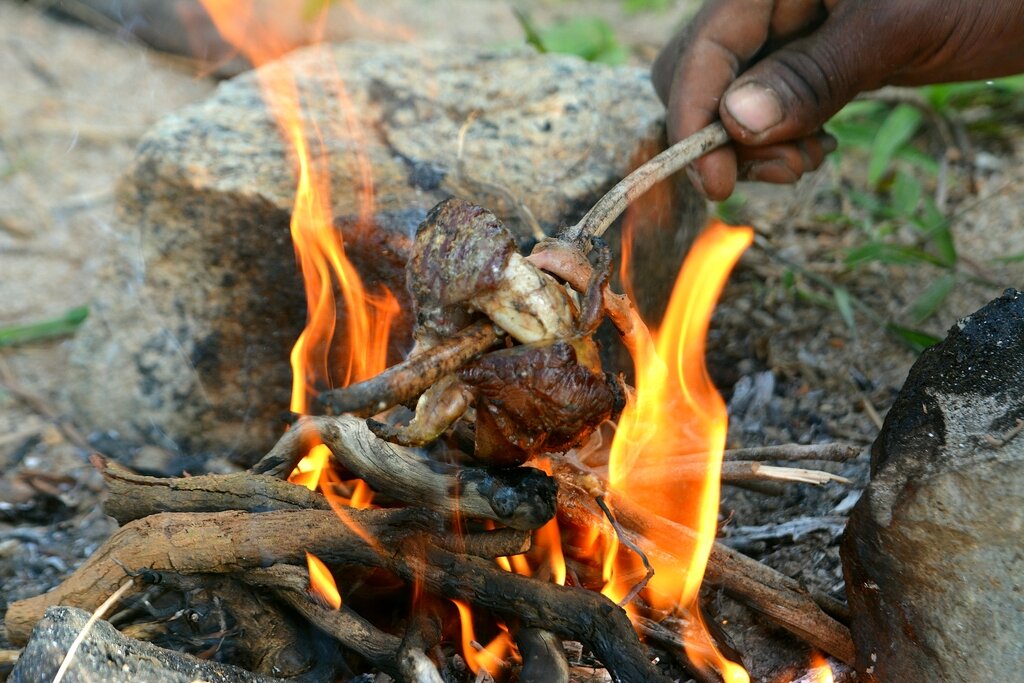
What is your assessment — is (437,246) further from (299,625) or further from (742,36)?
(742,36)

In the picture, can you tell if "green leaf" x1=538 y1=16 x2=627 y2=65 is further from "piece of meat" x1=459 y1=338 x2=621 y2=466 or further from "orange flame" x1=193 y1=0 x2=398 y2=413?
"piece of meat" x1=459 y1=338 x2=621 y2=466

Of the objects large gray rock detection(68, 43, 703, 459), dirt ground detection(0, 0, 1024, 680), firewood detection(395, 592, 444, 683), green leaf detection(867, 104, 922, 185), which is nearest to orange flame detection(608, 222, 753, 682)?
dirt ground detection(0, 0, 1024, 680)

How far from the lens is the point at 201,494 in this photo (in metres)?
2.20

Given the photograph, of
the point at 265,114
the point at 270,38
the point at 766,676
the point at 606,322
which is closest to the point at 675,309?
the point at 606,322

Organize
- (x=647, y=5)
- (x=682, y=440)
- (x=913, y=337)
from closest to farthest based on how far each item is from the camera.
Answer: (x=682, y=440)
(x=913, y=337)
(x=647, y=5)

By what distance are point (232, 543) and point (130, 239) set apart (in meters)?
1.43

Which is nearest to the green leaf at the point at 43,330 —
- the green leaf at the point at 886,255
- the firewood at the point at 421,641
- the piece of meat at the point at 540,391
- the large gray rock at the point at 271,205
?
the large gray rock at the point at 271,205

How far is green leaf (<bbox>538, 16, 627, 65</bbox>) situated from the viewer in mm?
5484

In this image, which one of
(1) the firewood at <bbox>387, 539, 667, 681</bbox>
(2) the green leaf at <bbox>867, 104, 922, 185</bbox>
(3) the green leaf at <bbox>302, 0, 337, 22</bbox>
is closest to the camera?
(1) the firewood at <bbox>387, 539, 667, 681</bbox>

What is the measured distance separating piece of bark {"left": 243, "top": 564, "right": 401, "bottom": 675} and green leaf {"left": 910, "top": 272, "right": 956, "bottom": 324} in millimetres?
2458

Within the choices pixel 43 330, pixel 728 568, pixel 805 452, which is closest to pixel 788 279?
pixel 805 452

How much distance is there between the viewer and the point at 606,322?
2.79 metres

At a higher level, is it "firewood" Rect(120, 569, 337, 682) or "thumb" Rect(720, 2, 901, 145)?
"thumb" Rect(720, 2, 901, 145)

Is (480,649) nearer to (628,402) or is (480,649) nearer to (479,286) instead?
(628,402)
